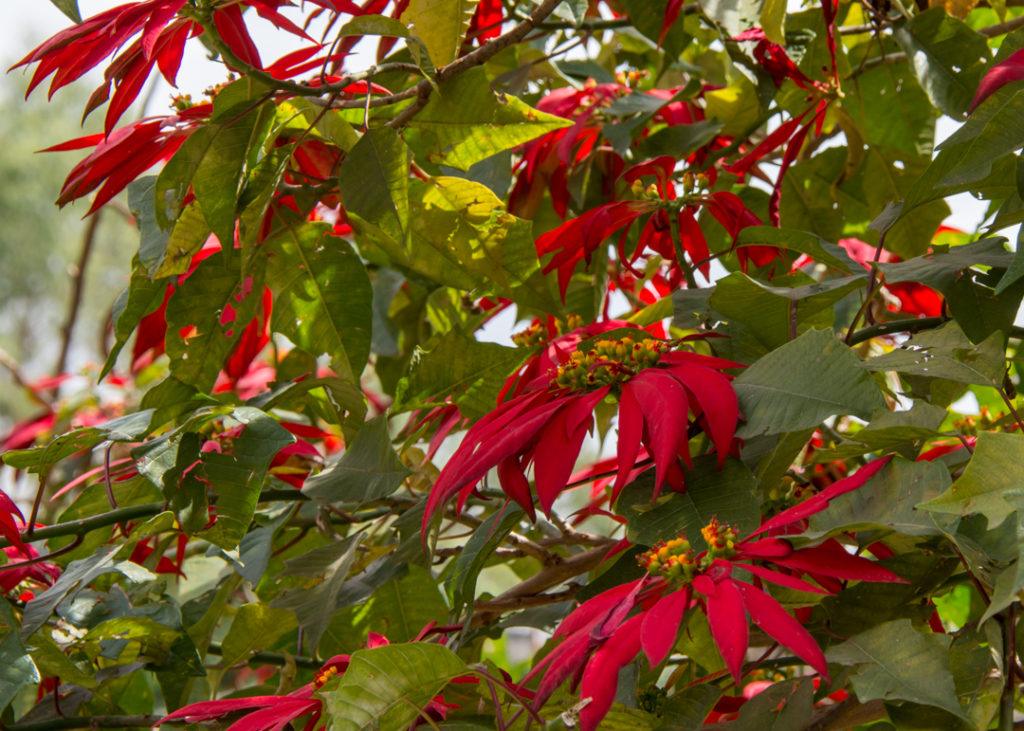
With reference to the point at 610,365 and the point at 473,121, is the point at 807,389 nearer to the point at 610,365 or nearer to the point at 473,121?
the point at 610,365

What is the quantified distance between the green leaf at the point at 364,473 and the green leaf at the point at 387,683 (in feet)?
0.48

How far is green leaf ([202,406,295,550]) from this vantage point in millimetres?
510

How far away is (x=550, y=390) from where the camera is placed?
0.45 m

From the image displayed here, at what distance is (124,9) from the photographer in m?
0.48

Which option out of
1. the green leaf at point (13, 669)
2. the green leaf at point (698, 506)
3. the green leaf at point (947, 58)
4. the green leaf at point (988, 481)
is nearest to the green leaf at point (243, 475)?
the green leaf at point (13, 669)

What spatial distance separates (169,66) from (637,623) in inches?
15.3

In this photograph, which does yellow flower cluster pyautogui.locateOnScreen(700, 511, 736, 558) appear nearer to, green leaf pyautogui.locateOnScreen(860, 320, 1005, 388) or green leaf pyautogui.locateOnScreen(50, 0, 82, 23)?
green leaf pyautogui.locateOnScreen(860, 320, 1005, 388)

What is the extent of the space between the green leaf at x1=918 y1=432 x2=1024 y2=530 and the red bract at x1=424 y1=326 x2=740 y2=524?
9 centimetres

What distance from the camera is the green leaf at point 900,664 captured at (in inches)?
12.0

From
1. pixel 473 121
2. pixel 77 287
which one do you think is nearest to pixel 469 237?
pixel 473 121

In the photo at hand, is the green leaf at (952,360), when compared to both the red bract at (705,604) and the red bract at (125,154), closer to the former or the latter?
the red bract at (705,604)

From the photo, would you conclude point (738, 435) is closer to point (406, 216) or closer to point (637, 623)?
point (637, 623)

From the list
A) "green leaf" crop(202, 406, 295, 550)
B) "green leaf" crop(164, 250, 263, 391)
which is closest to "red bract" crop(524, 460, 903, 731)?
"green leaf" crop(202, 406, 295, 550)

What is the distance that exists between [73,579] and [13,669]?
2.2 inches
